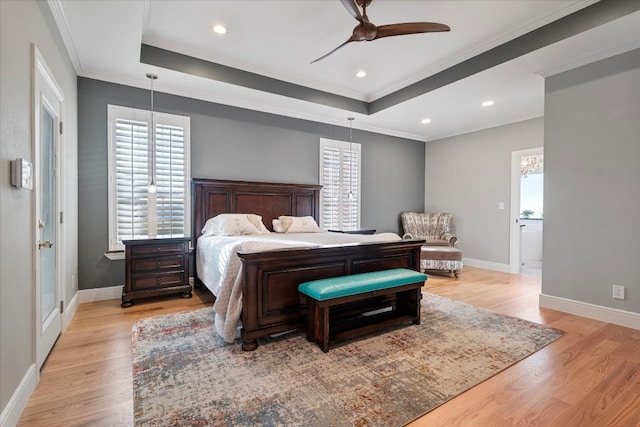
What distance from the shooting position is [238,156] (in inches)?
185

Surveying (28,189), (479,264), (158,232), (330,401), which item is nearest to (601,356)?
(330,401)

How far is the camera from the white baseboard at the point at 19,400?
1523 mm

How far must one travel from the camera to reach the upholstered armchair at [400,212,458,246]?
6.22 meters

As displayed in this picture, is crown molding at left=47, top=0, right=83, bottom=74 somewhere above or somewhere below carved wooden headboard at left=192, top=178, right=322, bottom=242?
above

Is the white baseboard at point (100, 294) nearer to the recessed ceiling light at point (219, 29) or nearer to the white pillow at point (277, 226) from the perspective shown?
the white pillow at point (277, 226)

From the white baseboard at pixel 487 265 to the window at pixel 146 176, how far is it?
5297mm

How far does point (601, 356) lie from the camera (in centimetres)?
242

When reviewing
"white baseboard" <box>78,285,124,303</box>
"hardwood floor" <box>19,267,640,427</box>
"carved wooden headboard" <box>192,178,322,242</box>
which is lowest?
"hardwood floor" <box>19,267,640,427</box>

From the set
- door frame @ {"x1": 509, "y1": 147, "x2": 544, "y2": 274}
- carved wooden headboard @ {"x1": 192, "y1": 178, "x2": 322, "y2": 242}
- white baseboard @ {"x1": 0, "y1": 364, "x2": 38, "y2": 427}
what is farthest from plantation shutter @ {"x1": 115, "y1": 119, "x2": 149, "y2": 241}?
door frame @ {"x1": 509, "y1": 147, "x2": 544, "y2": 274}

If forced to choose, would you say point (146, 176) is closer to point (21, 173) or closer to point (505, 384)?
point (21, 173)

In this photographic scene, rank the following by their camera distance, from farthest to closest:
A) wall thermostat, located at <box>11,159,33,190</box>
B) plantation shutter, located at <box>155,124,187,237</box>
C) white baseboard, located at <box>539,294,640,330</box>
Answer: plantation shutter, located at <box>155,124,187,237</box> < white baseboard, located at <box>539,294,640,330</box> < wall thermostat, located at <box>11,159,33,190</box>

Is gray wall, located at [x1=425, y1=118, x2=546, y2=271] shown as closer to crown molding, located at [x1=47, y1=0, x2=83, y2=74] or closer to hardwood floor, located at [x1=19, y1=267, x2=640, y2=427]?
hardwood floor, located at [x1=19, y1=267, x2=640, y2=427]

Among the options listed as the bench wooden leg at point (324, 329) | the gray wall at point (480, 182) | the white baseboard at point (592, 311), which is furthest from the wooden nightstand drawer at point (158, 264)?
the gray wall at point (480, 182)

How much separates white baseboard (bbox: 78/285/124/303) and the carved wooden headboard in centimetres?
109
